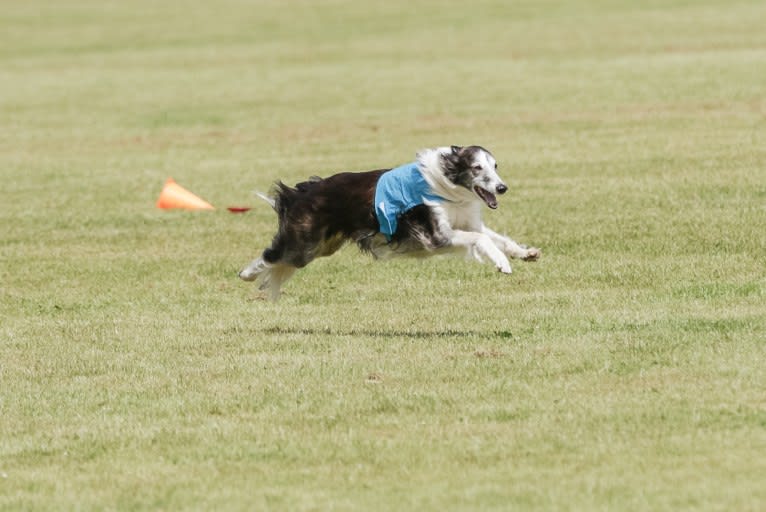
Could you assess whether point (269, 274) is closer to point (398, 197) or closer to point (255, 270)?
point (255, 270)

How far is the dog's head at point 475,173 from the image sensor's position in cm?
1172

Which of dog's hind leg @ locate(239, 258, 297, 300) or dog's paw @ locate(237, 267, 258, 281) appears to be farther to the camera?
dog's paw @ locate(237, 267, 258, 281)

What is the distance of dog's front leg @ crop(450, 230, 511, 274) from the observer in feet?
37.5

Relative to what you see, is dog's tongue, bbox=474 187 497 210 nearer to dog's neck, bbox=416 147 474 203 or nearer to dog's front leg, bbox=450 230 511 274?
dog's neck, bbox=416 147 474 203

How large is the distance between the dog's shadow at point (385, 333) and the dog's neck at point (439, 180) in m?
1.09

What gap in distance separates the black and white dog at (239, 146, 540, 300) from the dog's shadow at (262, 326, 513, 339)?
61 cm

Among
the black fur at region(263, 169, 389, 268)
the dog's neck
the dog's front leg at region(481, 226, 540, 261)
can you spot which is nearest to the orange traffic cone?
the black fur at region(263, 169, 389, 268)

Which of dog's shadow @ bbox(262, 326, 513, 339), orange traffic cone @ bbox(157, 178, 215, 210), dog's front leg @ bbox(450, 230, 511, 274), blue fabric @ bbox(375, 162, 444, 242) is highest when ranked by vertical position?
blue fabric @ bbox(375, 162, 444, 242)

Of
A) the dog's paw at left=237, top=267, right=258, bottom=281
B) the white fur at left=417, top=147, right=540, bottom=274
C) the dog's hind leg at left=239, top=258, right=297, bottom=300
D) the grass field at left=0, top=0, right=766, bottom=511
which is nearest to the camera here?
the grass field at left=0, top=0, right=766, bottom=511

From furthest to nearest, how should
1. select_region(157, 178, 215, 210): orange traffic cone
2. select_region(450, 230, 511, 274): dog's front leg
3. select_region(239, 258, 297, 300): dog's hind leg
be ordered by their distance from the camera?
select_region(157, 178, 215, 210): orange traffic cone, select_region(239, 258, 297, 300): dog's hind leg, select_region(450, 230, 511, 274): dog's front leg

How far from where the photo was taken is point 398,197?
11914 millimetres

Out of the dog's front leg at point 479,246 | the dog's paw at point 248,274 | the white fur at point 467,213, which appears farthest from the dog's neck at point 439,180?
the dog's paw at point 248,274

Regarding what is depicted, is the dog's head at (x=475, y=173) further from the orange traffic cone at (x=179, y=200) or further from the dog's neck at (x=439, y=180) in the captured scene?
the orange traffic cone at (x=179, y=200)

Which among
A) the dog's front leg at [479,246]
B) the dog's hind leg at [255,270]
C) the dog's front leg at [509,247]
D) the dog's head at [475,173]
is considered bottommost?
the dog's hind leg at [255,270]
